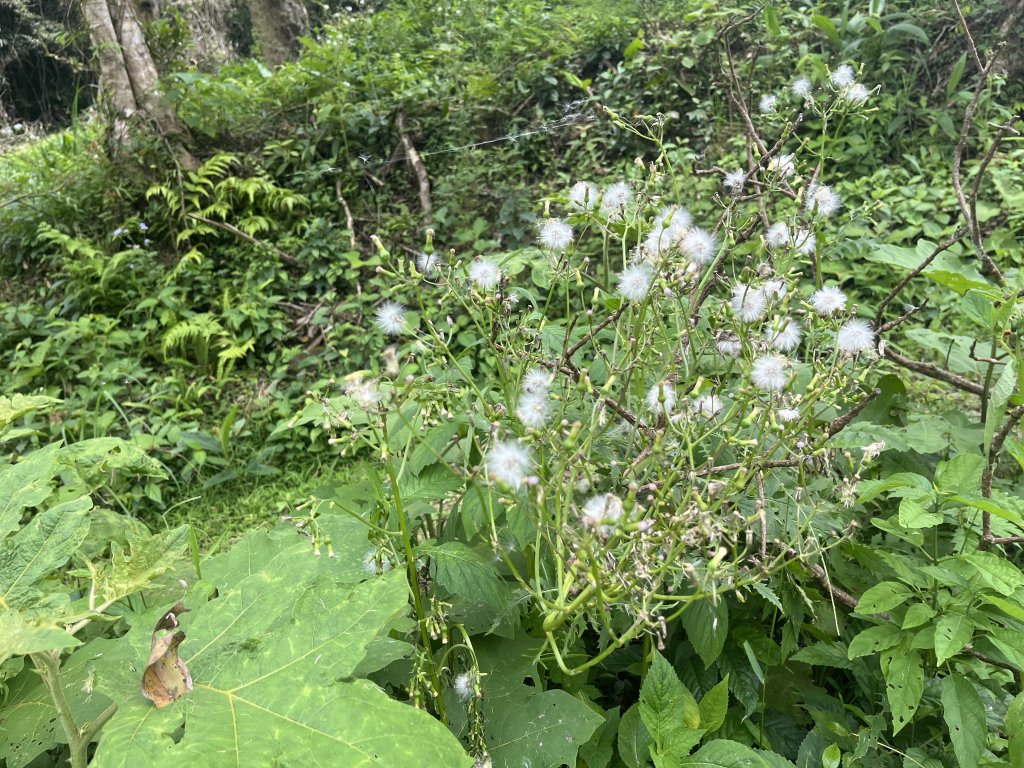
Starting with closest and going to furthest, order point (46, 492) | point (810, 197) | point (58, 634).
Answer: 1. point (58, 634)
2. point (46, 492)
3. point (810, 197)

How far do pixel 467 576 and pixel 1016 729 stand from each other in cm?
91

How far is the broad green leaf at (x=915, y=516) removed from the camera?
1062 millimetres

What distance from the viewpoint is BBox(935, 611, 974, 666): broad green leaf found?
100 centimetres

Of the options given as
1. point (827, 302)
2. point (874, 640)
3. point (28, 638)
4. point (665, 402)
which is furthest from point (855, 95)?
point (28, 638)

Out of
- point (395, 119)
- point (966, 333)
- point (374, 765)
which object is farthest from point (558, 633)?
point (395, 119)

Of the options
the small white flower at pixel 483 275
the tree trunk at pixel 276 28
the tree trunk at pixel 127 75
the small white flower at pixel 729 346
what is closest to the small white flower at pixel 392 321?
the small white flower at pixel 483 275

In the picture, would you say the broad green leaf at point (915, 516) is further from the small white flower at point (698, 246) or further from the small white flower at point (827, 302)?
the small white flower at point (698, 246)

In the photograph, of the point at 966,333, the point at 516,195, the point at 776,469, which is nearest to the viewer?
the point at 776,469

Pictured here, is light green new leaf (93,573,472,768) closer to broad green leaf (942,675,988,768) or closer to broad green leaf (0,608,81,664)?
broad green leaf (0,608,81,664)

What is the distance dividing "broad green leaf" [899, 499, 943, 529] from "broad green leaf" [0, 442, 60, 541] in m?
1.39

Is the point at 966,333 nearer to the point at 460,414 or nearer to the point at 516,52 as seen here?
the point at 460,414

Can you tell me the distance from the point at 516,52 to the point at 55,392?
4.85 m

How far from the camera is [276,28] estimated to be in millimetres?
7711

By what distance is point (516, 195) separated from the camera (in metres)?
4.84
